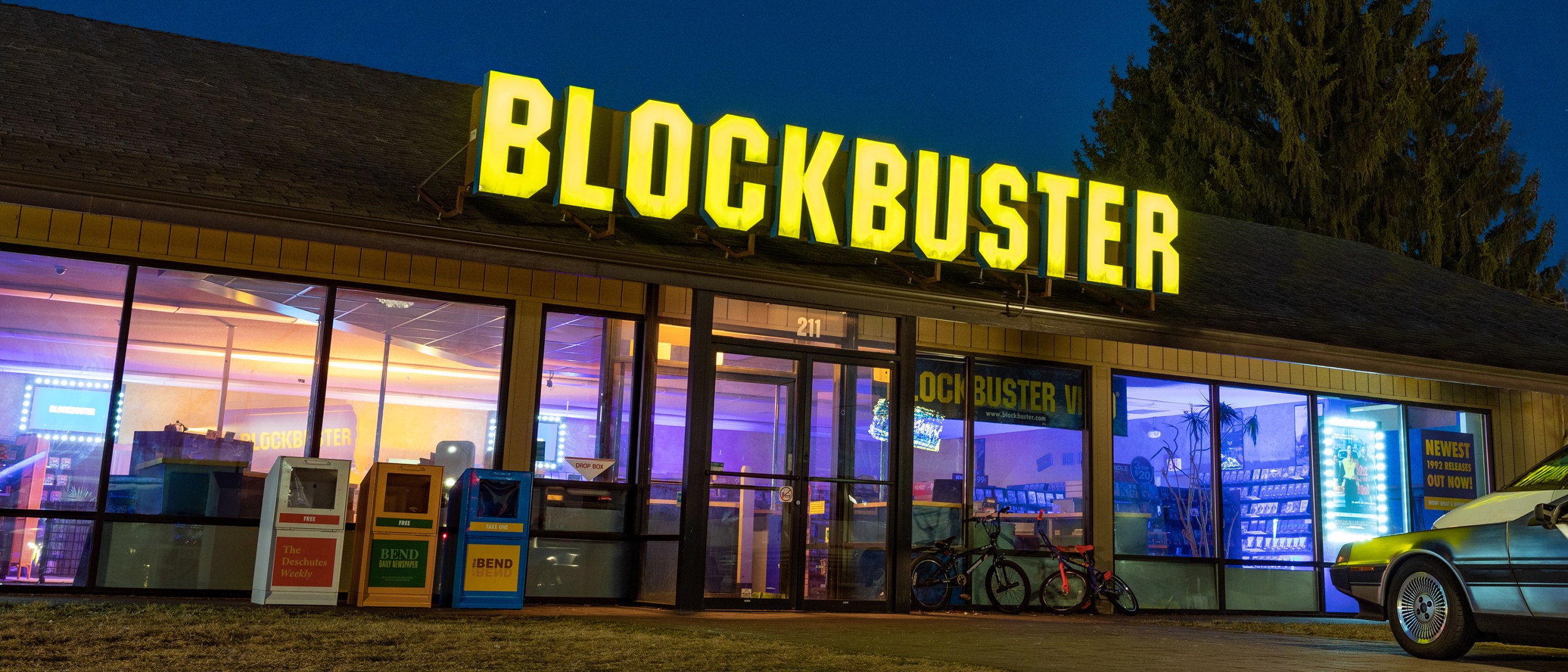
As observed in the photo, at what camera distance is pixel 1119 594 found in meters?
12.9

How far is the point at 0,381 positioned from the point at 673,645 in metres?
6.47

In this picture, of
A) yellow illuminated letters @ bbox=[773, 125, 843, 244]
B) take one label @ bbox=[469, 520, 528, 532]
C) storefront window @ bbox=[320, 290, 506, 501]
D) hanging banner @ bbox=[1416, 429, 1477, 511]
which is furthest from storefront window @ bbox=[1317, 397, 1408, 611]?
storefront window @ bbox=[320, 290, 506, 501]

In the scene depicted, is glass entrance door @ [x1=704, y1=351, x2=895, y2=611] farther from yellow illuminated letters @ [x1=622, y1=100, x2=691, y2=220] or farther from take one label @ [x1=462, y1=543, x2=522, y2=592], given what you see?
take one label @ [x1=462, y1=543, x2=522, y2=592]

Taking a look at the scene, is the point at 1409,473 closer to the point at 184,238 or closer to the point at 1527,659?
the point at 1527,659

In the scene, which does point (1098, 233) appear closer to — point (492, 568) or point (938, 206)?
point (938, 206)

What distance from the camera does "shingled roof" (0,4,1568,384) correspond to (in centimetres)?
948

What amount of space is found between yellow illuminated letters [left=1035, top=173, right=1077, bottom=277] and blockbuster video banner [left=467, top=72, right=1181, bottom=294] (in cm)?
1

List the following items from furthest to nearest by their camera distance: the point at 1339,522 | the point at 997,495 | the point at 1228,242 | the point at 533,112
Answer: the point at 1228,242, the point at 1339,522, the point at 997,495, the point at 533,112

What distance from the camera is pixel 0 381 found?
984 centimetres

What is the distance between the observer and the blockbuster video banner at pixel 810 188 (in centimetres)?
1045

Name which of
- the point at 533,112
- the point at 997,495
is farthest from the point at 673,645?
the point at 997,495

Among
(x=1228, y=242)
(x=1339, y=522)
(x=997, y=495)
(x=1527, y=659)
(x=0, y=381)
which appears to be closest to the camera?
(x=1527, y=659)

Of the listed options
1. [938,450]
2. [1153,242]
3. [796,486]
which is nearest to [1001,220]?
[1153,242]

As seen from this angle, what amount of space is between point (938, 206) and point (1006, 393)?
244cm
